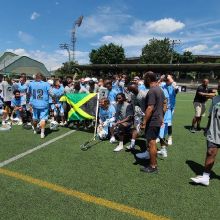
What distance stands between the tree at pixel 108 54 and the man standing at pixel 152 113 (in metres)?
73.0

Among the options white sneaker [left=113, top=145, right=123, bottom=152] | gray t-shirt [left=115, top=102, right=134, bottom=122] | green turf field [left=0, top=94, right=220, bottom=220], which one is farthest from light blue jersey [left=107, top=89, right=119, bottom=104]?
white sneaker [left=113, top=145, right=123, bottom=152]

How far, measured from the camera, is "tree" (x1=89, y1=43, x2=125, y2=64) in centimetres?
7744

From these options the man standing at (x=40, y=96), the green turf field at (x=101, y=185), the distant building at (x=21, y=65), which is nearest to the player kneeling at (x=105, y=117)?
the green turf field at (x=101, y=185)

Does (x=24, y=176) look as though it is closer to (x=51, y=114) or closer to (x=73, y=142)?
(x=73, y=142)

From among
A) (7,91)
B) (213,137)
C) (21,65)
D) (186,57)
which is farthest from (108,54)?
(213,137)

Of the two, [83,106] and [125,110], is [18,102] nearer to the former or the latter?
[83,106]

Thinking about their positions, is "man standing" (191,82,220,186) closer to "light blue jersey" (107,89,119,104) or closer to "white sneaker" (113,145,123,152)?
"white sneaker" (113,145,123,152)

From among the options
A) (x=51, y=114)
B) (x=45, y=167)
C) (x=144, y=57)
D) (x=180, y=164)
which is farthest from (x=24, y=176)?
(x=144, y=57)

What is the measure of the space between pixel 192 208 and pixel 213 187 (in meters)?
1.03

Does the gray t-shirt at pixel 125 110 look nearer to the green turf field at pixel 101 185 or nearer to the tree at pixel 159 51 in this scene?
the green turf field at pixel 101 185

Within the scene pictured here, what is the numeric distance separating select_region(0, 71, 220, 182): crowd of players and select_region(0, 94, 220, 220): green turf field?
41 centimetres

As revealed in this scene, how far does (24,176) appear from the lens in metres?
5.45

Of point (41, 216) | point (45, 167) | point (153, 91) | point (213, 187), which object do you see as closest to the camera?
point (41, 216)

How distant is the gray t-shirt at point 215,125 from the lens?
5051mm
